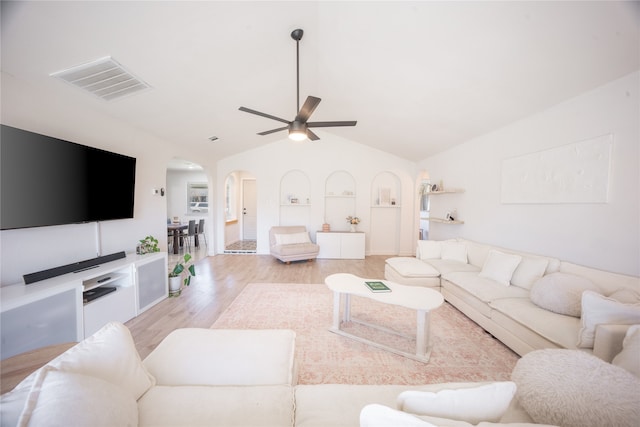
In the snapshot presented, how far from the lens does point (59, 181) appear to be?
206 cm

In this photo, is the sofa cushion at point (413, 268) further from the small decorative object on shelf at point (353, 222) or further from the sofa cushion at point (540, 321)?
the small decorative object on shelf at point (353, 222)

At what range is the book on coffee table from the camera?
2.22 meters

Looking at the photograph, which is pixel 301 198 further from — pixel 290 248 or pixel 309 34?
pixel 309 34

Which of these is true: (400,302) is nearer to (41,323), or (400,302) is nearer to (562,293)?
(562,293)

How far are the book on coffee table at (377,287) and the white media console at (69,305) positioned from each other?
8.82ft

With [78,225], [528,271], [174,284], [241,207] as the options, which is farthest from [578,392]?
[241,207]

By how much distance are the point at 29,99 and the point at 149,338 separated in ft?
8.09

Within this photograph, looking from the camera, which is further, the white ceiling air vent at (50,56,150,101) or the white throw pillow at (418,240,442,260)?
the white throw pillow at (418,240,442,260)

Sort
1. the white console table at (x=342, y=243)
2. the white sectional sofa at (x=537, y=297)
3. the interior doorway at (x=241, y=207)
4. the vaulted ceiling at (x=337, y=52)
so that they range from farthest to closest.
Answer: the interior doorway at (x=241, y=207) < the white console table at (x=342, y=243) < the vaulted ceiling at (x=337, y=52) < the white sectional sofa at (x=537, y=297)

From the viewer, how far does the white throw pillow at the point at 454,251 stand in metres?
Result: 3.57

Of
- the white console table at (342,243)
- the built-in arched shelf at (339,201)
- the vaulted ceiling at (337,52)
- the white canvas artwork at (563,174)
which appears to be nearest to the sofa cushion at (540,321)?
the white canvas artwork at (563,174)

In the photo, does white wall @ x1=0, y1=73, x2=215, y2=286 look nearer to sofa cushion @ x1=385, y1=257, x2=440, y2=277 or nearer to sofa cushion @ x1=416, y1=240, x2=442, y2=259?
sofa cushion @ x1=385, y1=257, x2=440, y2=277

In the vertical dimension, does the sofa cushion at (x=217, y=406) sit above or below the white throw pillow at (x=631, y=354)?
below

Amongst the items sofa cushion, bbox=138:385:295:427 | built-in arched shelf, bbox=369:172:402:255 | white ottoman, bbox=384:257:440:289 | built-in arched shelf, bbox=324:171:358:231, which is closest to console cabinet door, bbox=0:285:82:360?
sofa cushion, bbox=138:385:295:427
